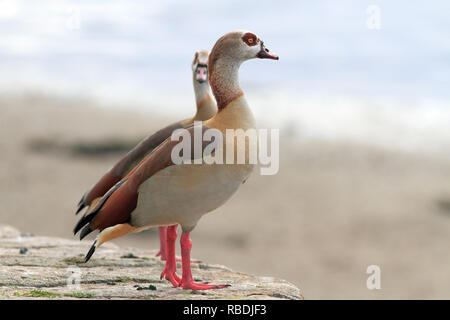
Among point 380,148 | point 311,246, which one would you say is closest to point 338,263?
point 311,246

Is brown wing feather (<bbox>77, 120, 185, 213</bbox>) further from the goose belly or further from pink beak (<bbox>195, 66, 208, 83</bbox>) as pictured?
the goose belly

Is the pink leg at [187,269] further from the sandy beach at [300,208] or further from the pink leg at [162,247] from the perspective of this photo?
the sandy beach at [300,208]

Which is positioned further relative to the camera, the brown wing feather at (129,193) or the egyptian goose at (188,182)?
the brown wing feather at (129,193)

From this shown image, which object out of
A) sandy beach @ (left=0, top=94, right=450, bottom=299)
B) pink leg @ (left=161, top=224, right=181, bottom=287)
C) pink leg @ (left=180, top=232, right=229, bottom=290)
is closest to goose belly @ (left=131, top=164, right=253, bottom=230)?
pink leg @ (left=180, top=232, right=229, bottom=290)

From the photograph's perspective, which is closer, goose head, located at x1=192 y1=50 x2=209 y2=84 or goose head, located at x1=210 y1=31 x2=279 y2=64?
goose head, located at x1=210 y1=31 x2=279 y2=64

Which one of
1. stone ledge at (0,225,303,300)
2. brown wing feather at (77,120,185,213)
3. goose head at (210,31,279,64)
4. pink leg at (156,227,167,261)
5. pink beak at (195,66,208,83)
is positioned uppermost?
pink beak at (195,66,208,83)

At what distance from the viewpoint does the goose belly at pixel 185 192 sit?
5.73 metres

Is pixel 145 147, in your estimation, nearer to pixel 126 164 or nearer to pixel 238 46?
pixel 126 164

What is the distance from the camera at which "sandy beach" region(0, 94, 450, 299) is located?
50.3ft

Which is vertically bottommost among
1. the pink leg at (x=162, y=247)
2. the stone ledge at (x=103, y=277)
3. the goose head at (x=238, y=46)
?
the stone ledge at (x=103, y=277)

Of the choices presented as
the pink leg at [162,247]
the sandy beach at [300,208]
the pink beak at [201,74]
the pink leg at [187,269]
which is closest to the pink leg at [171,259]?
the pink leg at [187,269]

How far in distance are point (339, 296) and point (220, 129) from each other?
29.7 ft

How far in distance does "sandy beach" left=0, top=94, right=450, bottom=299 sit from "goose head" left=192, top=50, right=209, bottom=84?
24.4 ft

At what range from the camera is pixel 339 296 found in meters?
14.1
